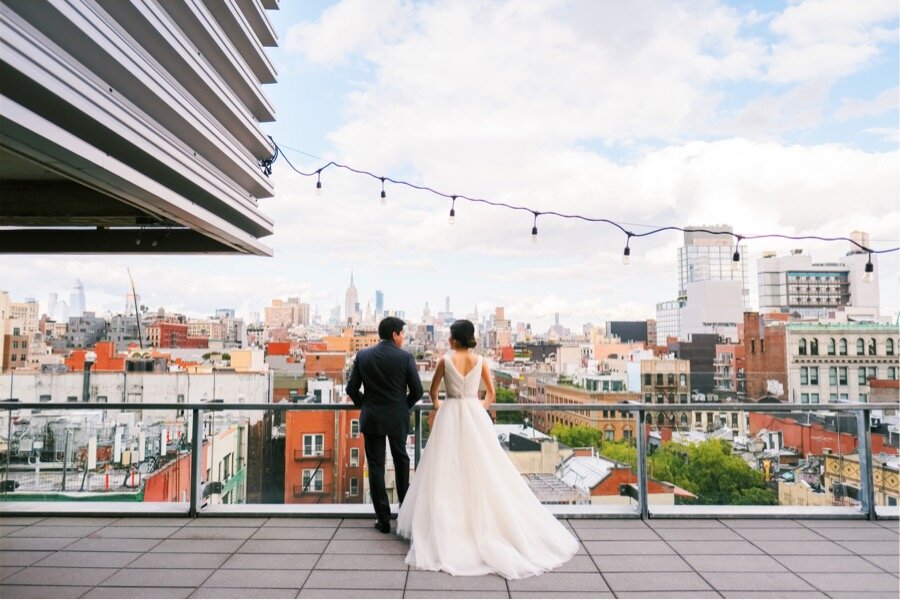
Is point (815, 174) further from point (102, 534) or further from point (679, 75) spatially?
point (102, 534)

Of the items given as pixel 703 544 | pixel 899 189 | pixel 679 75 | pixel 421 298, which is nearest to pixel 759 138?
pixel 679 75

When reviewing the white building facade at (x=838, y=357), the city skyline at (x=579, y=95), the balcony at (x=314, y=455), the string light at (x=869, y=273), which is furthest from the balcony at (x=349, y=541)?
the white building facade at (x=838, y=357)

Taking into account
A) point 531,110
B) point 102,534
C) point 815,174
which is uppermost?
point 531,110

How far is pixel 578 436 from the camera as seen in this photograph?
171 inches

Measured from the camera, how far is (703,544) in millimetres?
3668

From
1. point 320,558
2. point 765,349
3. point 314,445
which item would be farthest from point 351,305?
point 320,558

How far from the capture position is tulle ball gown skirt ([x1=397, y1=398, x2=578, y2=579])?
129 inches

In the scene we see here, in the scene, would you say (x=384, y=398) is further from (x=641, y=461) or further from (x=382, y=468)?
(x=641, y=461)

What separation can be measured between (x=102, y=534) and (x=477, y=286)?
9536 cm

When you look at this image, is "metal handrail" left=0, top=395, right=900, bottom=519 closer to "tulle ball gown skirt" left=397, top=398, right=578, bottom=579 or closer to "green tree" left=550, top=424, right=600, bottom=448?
"green tree" left=550, top=424, right=600, bottom=448

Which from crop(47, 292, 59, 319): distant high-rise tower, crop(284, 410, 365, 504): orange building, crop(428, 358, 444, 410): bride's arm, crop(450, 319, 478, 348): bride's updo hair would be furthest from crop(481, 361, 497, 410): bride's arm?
crop(47, 292, 59, 319): distant high-rise tower

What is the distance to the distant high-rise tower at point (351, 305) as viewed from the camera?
91.7 metres

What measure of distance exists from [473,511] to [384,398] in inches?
38.4

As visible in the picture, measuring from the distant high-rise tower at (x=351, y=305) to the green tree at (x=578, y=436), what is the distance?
83.5 metres
